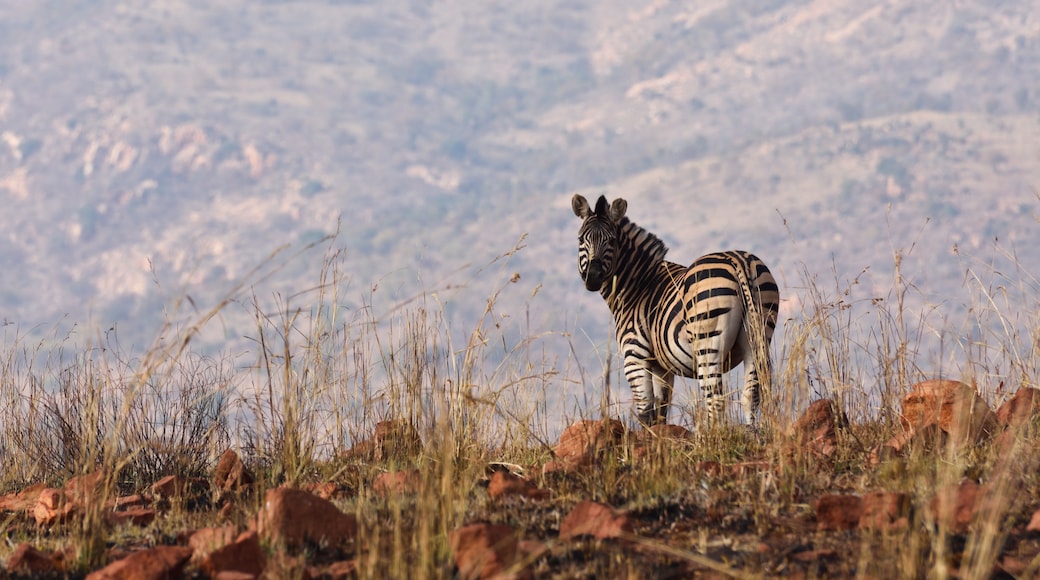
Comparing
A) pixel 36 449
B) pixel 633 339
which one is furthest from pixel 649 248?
pixel 36 449

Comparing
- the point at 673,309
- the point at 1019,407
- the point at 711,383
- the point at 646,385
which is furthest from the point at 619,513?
the point at 646,385

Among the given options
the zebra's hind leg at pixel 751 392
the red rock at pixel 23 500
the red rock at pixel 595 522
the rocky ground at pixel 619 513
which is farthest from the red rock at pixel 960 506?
the red rock at pixel 23 500

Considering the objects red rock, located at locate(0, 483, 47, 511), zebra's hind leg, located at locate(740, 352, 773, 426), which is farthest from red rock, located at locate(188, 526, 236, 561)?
zebra's hind leg, located at locate(740, 352, 773, 426)

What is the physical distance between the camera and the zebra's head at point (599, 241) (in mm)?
9406

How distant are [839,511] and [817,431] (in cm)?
169

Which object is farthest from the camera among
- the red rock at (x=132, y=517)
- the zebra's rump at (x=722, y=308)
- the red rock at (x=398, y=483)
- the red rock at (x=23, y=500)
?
the zebra's rump at (x=722, y=308)

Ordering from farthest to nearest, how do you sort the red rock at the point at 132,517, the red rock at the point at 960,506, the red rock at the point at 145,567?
the red rock at the point at 132,517
the red rock at the point at 960,506
the red rock at the point at 145,567

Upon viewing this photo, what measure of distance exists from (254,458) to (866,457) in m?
3.59

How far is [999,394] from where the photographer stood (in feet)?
22.6

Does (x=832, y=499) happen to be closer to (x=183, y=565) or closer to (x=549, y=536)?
(x=549, y=536)

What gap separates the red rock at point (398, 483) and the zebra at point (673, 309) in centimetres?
217

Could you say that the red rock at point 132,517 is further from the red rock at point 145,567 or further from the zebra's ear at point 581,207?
the zebra's ear at point 581,207

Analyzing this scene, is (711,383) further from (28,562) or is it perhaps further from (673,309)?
(28,562)

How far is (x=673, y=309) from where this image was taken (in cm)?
876
